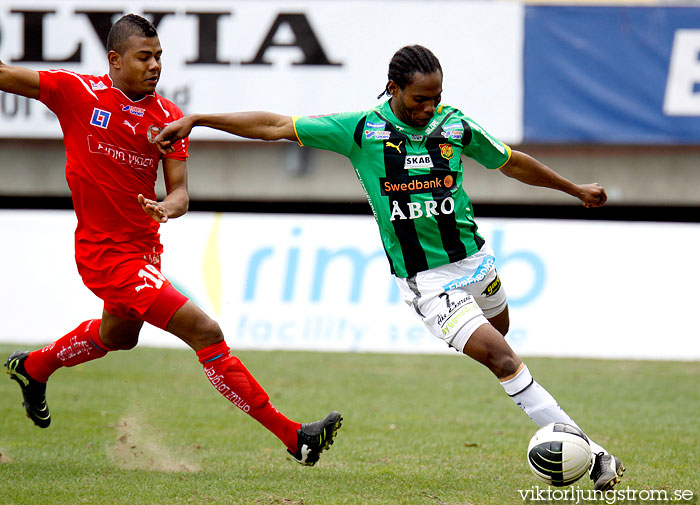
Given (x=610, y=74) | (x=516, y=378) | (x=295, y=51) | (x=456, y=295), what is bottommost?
(x=516, y=378)

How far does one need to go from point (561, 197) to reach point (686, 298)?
13.2 feet

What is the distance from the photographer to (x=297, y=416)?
7730mm

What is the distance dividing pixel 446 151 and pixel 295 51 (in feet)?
34.0

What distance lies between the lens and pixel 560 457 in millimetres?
4613

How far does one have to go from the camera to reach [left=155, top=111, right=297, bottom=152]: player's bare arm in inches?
195

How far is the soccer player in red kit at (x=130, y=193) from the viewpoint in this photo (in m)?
5.28

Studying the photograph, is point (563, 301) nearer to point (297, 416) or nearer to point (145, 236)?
point (297, 416)

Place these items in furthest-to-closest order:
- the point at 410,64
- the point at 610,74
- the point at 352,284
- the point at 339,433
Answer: the point at 610,74 < the point at 352,284 < the point at 339,433 < the point at 410,64

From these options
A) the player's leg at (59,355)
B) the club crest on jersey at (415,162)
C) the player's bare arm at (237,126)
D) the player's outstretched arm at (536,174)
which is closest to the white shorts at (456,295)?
the player's outstretched arm at (536,174)

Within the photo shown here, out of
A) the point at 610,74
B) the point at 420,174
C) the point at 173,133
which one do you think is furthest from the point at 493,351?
the point at 610,74

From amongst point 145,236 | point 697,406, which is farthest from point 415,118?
point 697,406

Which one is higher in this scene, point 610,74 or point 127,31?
point 610,74

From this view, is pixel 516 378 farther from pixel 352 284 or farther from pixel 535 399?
pixel 352 284

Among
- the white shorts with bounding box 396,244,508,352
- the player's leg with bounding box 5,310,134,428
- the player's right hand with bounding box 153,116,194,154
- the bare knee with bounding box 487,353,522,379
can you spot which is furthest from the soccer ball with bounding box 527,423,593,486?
the player's leg with bounding box 5,310,134,428
